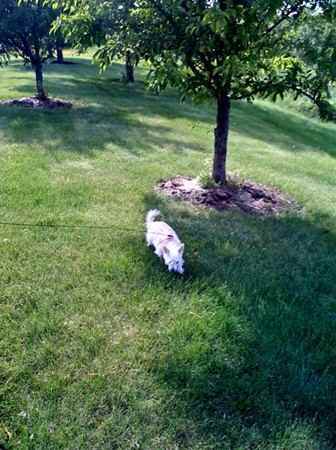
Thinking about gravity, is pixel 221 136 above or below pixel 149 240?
above

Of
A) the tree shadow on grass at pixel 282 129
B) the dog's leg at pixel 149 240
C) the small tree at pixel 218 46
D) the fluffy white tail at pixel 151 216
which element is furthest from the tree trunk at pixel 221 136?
the tree shadow on grass at pixel 282 129

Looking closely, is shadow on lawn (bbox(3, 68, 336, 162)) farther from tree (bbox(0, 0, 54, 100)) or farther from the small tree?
the small tree

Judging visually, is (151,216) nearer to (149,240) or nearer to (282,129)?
(149,240)

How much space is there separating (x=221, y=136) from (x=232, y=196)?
67cm

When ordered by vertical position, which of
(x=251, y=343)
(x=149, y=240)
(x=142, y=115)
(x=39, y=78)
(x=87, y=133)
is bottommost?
(x=251, y=343)

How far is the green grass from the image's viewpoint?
1.66 metres

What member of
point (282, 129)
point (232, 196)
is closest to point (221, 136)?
point (232, 196)

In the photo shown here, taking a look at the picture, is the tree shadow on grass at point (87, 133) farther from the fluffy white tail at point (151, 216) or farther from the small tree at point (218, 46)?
the fluffy white tail at point (151, 216)

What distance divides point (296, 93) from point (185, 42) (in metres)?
1.25

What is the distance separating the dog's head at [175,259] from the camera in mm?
2625

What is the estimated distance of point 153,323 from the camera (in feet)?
7.20

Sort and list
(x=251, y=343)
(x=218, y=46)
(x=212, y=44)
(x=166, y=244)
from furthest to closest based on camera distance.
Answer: (x=218, y=46)
(x=212, y=44)
(x=166, y=244)
(x=251, y=343)

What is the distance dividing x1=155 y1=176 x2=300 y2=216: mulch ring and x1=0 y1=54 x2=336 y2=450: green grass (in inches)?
7.9

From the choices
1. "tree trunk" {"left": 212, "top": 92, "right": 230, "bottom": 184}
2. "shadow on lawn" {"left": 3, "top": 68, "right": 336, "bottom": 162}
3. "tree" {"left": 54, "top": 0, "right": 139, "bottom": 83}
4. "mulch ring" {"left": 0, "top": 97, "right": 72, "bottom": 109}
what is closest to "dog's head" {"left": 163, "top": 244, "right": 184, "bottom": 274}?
"tree trunk" {"left": 212, "top": 92, "right": 230, "bottom": 184}
